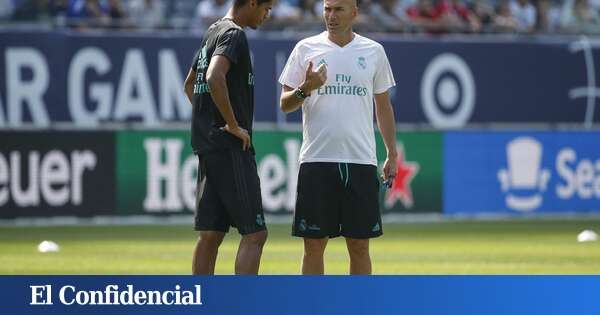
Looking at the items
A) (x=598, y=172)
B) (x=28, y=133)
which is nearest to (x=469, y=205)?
(x=598, y=172)

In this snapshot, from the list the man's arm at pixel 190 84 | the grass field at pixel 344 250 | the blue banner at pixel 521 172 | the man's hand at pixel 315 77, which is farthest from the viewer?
the blue banner at pixel 521 172

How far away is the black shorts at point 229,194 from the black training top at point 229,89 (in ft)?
0.34

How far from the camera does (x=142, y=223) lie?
22.7 meters

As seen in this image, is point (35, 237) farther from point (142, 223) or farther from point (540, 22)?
point (540, 22)

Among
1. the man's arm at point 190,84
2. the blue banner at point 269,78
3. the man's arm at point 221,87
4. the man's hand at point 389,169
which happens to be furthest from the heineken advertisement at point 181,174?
the man's arm at point 221,87

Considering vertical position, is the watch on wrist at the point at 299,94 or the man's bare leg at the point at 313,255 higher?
the watch on wrist at the point at 299,94

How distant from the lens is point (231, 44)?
34.9 feet

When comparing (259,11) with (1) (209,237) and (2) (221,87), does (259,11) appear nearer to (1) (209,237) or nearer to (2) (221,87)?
(2) (221,87)

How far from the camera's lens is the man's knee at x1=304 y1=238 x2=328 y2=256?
10961mm

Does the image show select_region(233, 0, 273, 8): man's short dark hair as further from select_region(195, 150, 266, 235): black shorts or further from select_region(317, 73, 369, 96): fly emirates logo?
select_region(195, 150, 266, 235): black shorts

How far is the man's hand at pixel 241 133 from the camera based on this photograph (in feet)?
35.0

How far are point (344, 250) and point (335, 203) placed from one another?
7.49m

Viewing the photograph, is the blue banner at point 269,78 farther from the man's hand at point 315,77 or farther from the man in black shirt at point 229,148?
the man's hand at point 315,77

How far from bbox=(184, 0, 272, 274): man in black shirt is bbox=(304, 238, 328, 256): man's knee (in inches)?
12.7
